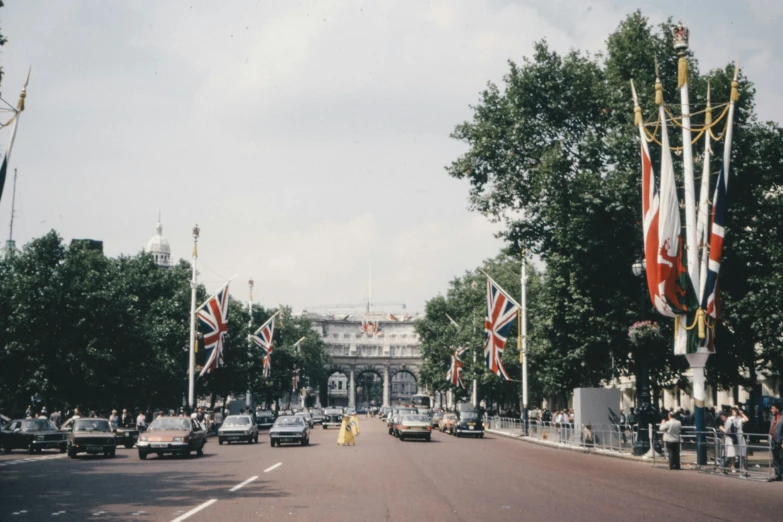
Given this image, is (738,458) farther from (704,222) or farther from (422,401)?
(422,401)

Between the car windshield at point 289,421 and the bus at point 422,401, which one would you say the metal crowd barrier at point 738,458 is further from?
the bus at point 422,401

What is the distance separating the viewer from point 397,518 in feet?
43.4

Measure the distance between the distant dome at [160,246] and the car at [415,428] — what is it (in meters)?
124

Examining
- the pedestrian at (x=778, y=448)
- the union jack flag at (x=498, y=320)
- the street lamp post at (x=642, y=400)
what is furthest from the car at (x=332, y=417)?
the pedestrian at (x=778, y=448)

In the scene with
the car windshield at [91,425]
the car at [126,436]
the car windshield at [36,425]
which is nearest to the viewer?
the car windshield at [91,425]

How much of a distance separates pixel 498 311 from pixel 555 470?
19674mm

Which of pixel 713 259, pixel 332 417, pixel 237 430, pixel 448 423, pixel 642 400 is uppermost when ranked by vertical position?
pixel 713 259

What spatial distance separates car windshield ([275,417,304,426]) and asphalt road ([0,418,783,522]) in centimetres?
1231

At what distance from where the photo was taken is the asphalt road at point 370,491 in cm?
1383

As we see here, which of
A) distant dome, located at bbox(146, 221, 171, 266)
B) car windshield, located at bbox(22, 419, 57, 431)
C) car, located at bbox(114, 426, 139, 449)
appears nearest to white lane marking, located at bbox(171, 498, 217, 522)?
car windshield, located at bbox(22, 419, 57, 431)

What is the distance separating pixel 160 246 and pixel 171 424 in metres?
141

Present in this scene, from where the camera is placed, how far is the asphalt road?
1383cm

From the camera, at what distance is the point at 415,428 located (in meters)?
48.2

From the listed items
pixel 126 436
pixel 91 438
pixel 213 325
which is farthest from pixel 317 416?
pixel 91 438
